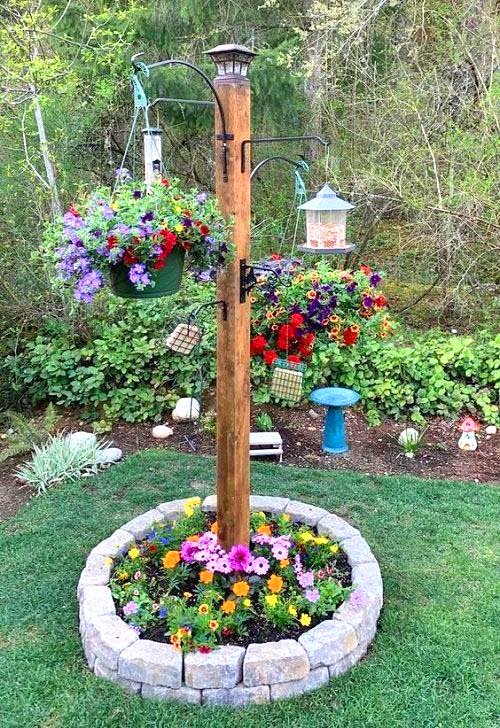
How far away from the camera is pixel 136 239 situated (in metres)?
1.85

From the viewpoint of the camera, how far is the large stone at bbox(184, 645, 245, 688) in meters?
2.09

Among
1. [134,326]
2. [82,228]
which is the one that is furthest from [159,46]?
[82,228]

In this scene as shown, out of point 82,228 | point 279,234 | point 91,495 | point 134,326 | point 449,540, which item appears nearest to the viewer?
point 82,228

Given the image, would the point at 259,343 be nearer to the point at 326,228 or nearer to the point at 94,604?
the point at 326,228

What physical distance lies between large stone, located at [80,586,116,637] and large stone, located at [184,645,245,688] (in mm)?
411

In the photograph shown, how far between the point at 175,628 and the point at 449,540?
59.2 inches

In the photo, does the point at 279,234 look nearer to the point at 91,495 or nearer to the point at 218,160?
the point at 91,495

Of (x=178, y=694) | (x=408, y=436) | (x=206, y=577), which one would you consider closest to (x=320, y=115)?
(x=408, y=436)

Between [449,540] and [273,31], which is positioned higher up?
[273,31]

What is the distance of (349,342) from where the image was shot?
4.34 m

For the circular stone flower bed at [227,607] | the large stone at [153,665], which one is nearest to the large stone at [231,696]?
the circular stone flower bed at [227,607]

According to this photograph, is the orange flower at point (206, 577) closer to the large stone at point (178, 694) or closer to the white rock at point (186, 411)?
the large stone at point (178, 694)

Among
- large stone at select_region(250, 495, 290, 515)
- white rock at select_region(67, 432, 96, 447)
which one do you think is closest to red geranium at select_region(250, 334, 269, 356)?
white rock at select_region(67, 432, 96, 447)

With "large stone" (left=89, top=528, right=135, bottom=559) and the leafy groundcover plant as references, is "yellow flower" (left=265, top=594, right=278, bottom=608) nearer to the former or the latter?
the leafy groundcover plant
